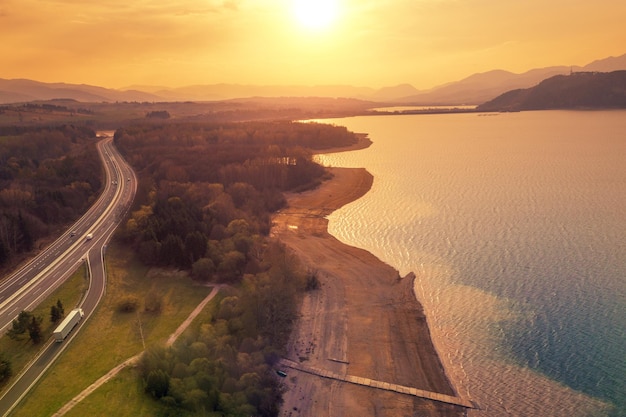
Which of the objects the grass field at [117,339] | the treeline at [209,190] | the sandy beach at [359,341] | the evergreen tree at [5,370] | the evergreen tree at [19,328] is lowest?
the sandy beach at [359,341]

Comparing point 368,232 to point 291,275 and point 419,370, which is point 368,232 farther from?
point 419,370

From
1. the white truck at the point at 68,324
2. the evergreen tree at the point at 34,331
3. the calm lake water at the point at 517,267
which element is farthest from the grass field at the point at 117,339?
the calm lake water at the point at 517,267

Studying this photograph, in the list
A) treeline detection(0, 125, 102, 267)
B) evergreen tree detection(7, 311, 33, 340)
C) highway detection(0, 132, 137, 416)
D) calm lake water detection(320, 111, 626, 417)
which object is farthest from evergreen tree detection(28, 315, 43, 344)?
calm lake water detection(320, 111, 626, 417)

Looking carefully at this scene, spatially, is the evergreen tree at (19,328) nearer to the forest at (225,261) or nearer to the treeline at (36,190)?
the forest at (225,261)

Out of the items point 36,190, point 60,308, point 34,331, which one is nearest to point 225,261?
point 60,308

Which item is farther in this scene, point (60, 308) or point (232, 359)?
point (60, 308)

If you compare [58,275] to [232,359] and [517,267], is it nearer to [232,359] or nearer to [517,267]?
[232,359]

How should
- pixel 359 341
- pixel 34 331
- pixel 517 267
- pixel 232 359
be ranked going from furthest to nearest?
pixel 517 267, pixel 359 341, pixel 34 331, pixel 232 359
